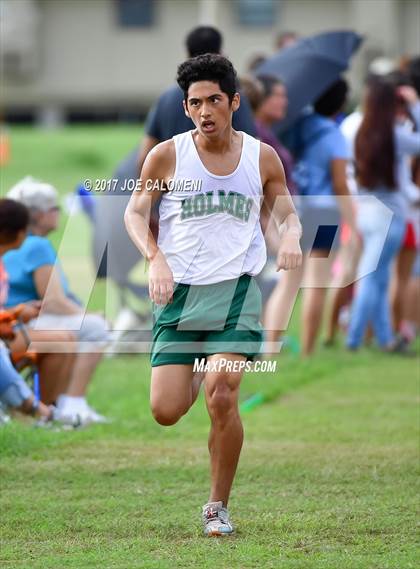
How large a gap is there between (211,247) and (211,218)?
13 centimetres

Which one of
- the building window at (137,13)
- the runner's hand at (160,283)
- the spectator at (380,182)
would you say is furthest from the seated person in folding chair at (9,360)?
the building window at (137,13)

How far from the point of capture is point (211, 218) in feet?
19.6

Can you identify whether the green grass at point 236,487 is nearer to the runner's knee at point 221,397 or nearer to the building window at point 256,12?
the runner's knee at point 221,397

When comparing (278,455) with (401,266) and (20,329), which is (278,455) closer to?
(20,329)

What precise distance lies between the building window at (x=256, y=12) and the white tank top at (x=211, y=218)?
41.3 metres

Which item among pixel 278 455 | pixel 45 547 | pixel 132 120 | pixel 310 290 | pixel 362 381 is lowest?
pixel 45 547

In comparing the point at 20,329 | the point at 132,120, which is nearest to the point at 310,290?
the point at 20,329

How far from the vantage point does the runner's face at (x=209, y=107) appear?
19.1ft

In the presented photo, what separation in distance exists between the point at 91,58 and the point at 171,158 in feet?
136

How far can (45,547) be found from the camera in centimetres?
563

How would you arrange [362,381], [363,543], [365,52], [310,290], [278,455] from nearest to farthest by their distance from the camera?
[363,543] < [278,455] < [362,381] < [310,290] < [365,52]

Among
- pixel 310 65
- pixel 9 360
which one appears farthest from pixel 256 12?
pixel 9 360

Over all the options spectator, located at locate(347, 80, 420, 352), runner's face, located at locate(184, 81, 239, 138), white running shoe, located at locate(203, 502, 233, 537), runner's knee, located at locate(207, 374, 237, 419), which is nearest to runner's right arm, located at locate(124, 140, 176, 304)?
runner's face, located at locate(184, 81, 239, 138)

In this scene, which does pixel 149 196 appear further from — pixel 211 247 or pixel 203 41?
pixel 203 41
